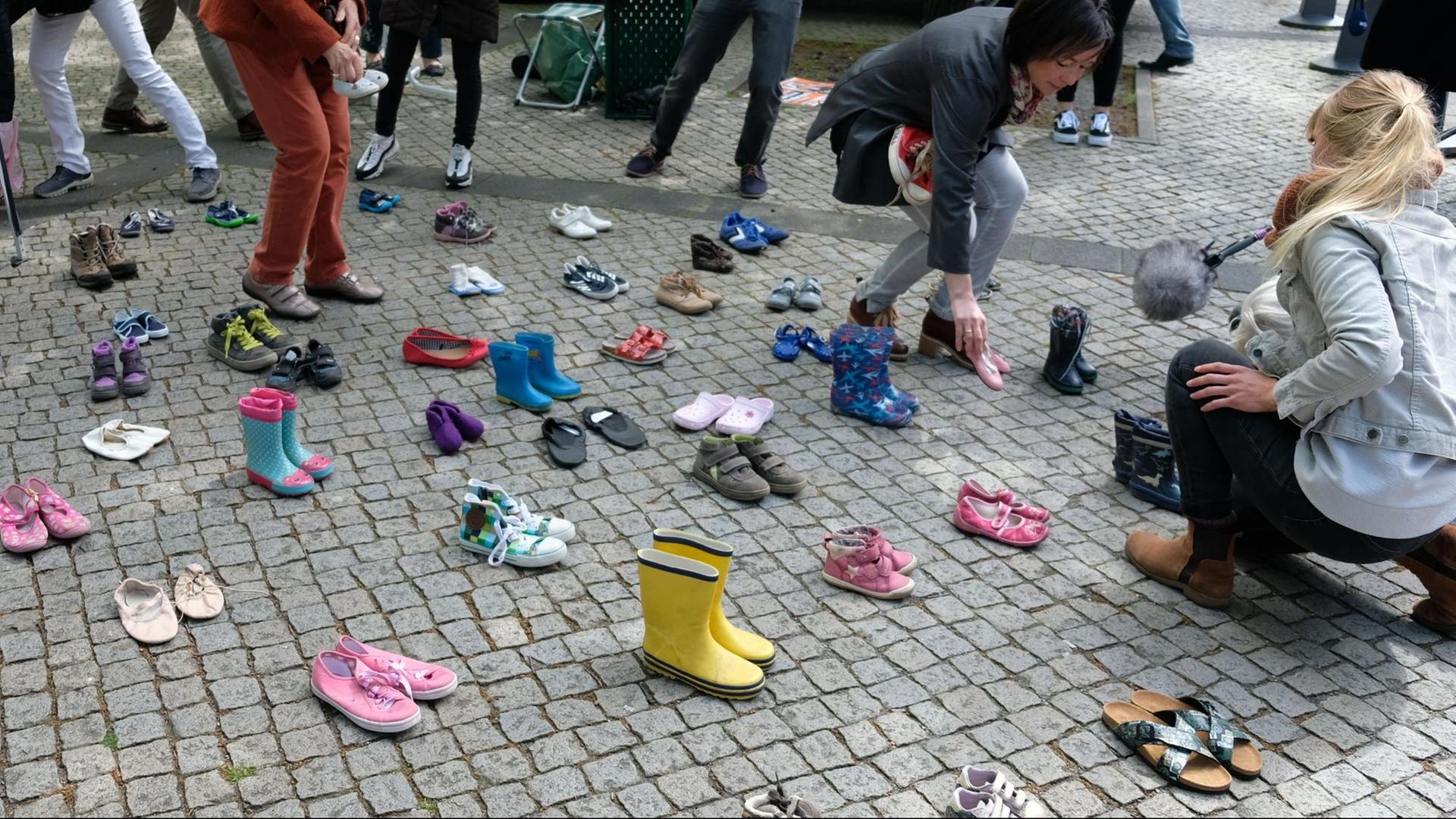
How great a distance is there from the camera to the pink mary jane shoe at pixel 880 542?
12.0ft

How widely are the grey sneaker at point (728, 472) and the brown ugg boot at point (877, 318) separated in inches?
49.3

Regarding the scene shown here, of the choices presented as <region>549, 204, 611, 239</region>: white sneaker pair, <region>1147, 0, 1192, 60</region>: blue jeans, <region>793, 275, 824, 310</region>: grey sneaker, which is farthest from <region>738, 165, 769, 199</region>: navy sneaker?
<region>1147, 0, 1192, 60</region>: blue jeans

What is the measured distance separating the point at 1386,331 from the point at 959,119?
5.87 ft

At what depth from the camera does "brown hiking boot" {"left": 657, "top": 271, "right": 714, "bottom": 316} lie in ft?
18.2

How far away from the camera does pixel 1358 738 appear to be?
321 centimetres

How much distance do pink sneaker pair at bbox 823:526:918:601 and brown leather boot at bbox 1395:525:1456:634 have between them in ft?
4.80

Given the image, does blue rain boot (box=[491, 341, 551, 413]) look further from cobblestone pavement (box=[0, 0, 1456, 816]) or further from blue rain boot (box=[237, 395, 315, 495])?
blue rain boot (box=[237, 395, 315, 495])

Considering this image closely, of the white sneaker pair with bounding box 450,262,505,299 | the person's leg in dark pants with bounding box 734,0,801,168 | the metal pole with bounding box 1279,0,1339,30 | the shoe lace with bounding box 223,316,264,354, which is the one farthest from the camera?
the metal pole with bounding box 1279,0,1339,30

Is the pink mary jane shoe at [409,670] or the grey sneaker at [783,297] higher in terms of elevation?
the grey sneaker at [783,297]

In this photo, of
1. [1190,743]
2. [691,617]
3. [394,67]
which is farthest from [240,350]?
[1190,743]

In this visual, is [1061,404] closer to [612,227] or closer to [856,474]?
[856,474]

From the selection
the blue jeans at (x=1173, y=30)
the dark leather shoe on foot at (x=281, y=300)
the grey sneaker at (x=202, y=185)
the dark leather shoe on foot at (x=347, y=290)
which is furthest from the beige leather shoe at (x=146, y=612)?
the blue jeans at (x=1173, y=30)

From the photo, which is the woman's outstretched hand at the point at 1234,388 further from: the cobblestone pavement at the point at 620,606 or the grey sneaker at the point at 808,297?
the grey sneaker at the point at 808,297

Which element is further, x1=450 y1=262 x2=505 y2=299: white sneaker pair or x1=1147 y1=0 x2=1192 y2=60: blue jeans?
x1=1147 y1=0 x2=1192 y2=60: blue jeans
